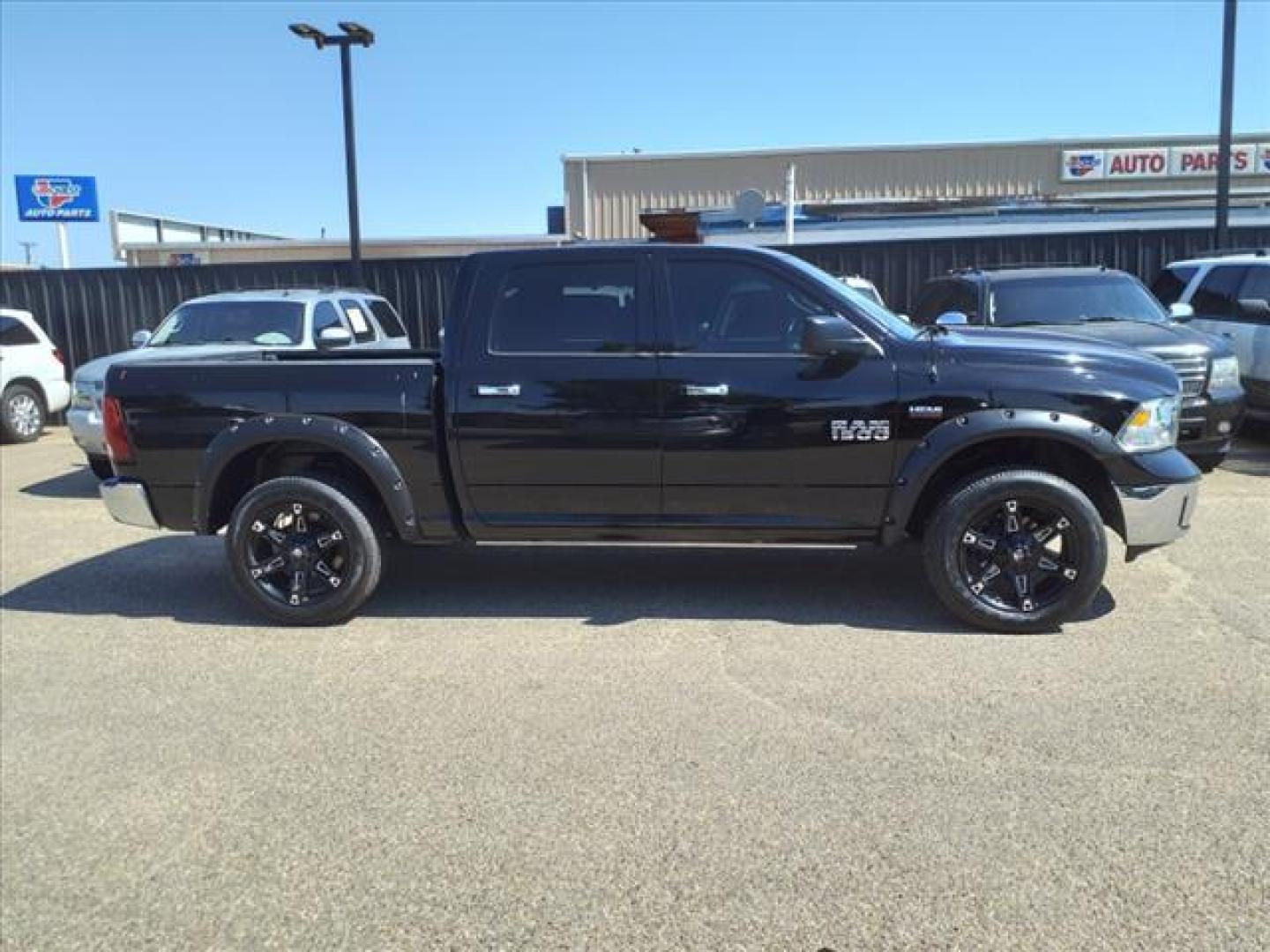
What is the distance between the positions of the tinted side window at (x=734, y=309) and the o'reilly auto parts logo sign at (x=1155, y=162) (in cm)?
2537

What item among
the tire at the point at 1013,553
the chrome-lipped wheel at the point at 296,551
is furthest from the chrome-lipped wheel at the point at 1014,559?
the chrome-lipped wheel at the point at 296,551

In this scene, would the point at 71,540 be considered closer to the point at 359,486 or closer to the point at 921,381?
the point at 359,486

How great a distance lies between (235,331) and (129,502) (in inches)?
202

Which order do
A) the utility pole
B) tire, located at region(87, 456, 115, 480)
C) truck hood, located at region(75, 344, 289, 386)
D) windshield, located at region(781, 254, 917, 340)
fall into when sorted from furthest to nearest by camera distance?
the utility pole
truck hood, located at region(75, 344, 289, 386)
tire, located at region(87, 456, 115, 480)
windshield, located at region(781, 254, 917, 340)

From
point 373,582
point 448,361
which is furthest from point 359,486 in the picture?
point 448,361

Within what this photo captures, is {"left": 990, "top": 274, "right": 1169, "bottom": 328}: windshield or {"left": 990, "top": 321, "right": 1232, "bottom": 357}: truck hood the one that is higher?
{"left": 990, "top": 274, "right": 1169, "bottom": 328}: windshield

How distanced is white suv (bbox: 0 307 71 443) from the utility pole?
15813 mm

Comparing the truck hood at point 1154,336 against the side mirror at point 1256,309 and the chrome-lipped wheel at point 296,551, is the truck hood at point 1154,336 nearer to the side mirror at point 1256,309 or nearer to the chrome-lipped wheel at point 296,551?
the side mirror at point 1256,309

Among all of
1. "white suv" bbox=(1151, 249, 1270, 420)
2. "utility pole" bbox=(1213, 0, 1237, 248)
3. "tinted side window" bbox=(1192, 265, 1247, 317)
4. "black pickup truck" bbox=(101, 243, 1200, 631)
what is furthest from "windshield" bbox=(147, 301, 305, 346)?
"utility pole" bbox=(1213, 0, 1237, 248)

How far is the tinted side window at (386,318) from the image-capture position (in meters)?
12.0

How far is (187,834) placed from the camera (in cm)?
334

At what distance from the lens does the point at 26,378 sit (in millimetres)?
12961

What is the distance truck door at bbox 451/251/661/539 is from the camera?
5148 mm

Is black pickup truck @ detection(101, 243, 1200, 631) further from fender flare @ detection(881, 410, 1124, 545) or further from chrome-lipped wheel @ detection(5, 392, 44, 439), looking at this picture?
chrome-lipped wheel @ detection(5, 392, 44, 439)
